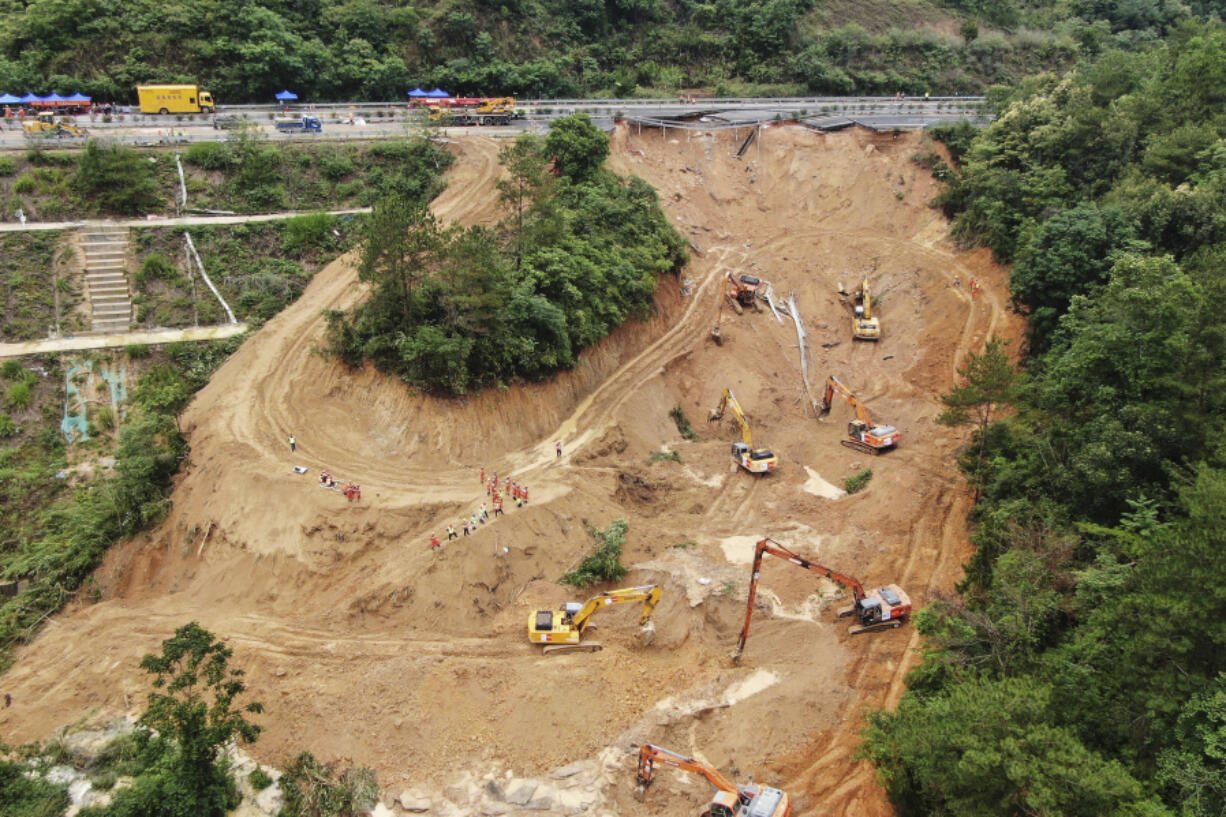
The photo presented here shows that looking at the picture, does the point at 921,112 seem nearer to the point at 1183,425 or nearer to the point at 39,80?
the point at 1183,425

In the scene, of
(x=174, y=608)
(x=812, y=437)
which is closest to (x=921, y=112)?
(x=812, y=437)

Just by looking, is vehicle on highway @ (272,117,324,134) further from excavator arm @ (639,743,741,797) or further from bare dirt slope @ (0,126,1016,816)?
excavator arm @ (639,743,741,797)

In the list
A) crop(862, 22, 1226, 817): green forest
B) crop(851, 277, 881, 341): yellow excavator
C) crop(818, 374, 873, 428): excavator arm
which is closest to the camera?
crop(862, 22, 1226, 817): green forest

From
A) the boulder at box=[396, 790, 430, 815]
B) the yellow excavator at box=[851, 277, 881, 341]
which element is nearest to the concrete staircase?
the boulder at box=[396, 790, 430, 815]

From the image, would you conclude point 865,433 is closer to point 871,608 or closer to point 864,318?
point 864,318

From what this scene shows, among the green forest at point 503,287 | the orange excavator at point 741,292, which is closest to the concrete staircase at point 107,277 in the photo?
the green forest at point 503,287

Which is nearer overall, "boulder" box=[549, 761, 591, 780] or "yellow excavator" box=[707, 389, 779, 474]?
"boulder" box=[549, 761, 591, 780]
